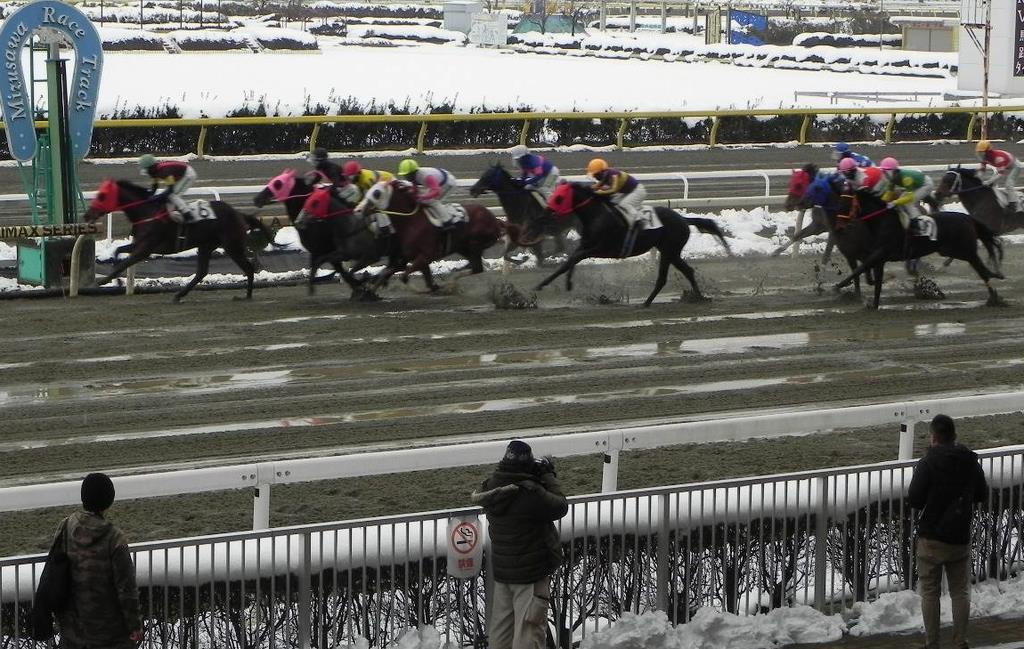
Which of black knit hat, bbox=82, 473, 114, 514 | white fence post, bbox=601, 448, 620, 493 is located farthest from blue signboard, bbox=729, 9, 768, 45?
black knit hat, bbox=82, 473, 114, 514

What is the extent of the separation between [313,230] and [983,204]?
6739mm

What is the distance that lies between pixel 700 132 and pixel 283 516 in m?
21.7

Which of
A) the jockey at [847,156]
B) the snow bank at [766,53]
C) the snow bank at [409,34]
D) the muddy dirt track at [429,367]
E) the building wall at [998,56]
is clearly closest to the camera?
the muddy dirt track at [429,367]

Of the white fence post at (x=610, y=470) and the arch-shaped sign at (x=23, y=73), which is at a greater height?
the arch-shaped sign at (x=23, y=73)

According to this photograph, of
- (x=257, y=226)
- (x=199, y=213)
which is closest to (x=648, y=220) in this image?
(x=257, y=226)

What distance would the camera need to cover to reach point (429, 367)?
11.2 meters

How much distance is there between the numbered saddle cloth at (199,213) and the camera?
Result: 13734mm

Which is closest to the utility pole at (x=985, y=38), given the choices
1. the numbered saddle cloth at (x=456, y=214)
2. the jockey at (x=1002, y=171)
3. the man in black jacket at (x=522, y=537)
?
the jockey at (x=1002, y=171)

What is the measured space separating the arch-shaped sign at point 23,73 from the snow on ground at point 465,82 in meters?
11.5

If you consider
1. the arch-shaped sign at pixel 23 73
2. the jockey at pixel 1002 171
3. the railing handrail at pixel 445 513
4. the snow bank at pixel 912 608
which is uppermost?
the arch-shaped sign at pixel 23 73

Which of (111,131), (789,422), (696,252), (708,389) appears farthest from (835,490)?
(111,131)

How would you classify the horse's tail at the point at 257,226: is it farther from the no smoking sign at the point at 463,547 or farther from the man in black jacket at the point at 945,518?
the man in black jacket at the point at 945,518

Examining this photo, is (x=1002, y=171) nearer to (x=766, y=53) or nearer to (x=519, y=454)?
(x=519, y=454)

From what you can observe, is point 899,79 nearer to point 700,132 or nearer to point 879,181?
point 700,132
